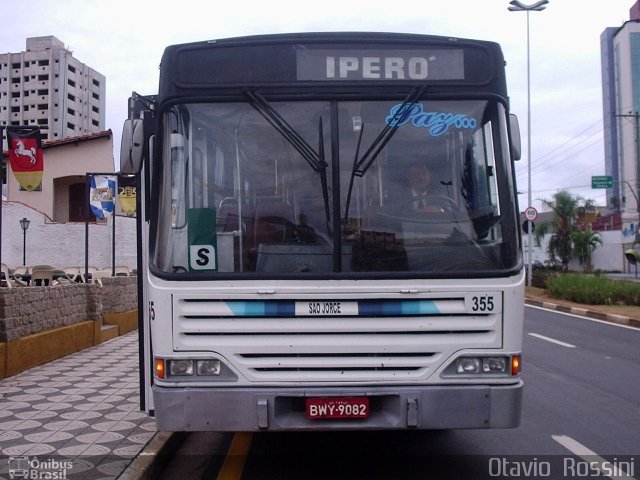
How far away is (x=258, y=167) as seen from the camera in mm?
5117

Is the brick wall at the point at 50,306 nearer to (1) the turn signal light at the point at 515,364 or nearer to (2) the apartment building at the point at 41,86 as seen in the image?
(1) the turn signal light at the point at 515,364

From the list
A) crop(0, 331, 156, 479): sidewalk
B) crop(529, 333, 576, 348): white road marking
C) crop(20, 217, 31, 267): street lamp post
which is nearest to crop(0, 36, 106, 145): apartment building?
crop(20, 217, 31, 267): street lamp post

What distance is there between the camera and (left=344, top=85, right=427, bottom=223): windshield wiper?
502 cm

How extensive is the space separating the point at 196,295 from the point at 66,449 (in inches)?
83.3

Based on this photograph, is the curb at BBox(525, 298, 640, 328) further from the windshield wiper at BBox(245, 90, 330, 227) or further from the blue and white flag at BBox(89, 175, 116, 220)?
the windshield wiper at BBox(245, 90, 330, 227)

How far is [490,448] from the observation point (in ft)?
21.0

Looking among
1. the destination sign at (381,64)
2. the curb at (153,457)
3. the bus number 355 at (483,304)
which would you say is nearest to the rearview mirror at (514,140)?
the destination sign at (381,64)

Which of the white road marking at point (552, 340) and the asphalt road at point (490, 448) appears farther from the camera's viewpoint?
the white road marking at point (552, 340)

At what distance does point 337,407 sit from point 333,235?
114 cm

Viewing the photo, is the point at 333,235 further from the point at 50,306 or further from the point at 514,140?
the point at 50,306

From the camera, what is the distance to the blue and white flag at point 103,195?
1972 centimetres

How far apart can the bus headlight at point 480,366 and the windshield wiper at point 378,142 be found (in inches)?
48.3

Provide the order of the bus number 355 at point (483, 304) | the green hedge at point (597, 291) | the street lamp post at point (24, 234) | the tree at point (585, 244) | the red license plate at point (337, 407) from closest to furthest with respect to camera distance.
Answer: the red license plate at point (337, 407)
the bus number 355 at point (483, 304)
the green hedge at point (597, 291)
the street lamp post at point (24, 234)
the tree at point (585, 244)

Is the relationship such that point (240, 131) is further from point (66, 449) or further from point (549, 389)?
point (549, 389)
